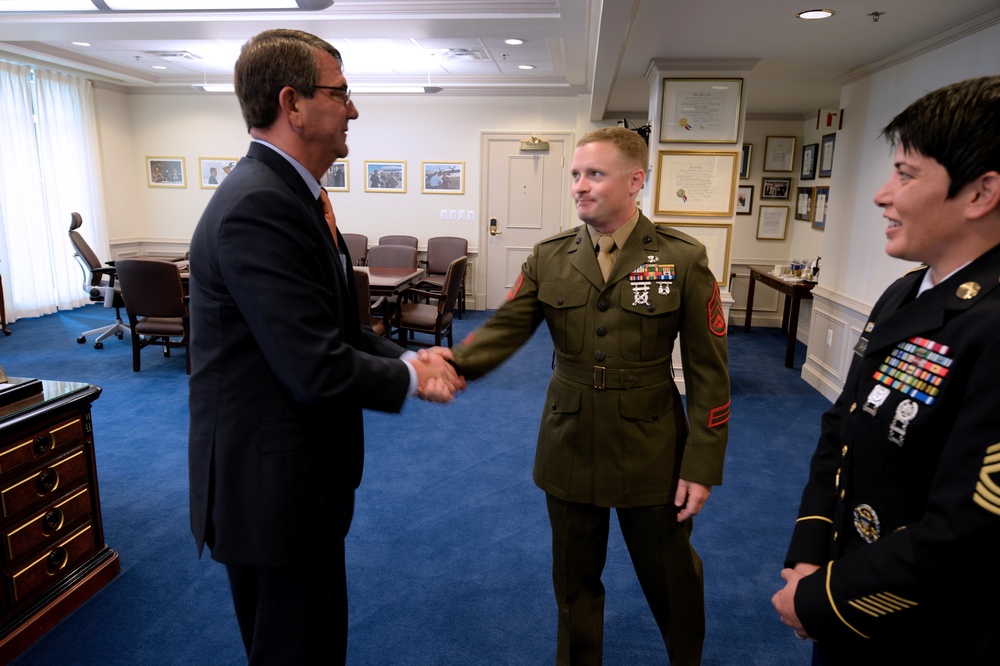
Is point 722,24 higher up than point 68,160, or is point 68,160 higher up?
point 722,24

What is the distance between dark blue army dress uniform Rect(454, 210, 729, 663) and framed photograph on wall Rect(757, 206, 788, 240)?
6543 mm

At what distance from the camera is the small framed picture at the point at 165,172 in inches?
340

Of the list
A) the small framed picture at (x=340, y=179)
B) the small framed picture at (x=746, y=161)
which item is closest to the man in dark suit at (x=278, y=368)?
the small framed picture at (x=746, y=161)

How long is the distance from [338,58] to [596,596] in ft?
5.20

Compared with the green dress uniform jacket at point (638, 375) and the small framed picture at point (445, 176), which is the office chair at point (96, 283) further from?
the green dress uniform jacket at point (638, 375)

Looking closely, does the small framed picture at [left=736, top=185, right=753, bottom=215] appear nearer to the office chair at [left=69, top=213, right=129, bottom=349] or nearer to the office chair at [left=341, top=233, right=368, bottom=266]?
the office chair at [left=341, top=233, right=368, bottom=266]

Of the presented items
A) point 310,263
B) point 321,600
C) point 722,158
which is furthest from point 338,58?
point 722,158

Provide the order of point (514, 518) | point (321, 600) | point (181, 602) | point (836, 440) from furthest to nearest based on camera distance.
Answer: point (514, 518), point (181, 602), point (321, 600), point (836, 440)

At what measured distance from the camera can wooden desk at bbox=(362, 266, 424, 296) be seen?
537cm

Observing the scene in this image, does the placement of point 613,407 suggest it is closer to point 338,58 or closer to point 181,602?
point 338,58

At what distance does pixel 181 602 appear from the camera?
2332mm

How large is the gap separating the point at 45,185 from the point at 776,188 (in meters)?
8.70

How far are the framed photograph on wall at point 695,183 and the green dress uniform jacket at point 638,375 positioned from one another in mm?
3447

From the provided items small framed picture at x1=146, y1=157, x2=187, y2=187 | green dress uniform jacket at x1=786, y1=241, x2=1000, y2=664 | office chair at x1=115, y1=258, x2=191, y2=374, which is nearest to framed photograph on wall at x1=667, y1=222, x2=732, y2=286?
office chair at x1=115, y1=258, x2=191, y2=374
